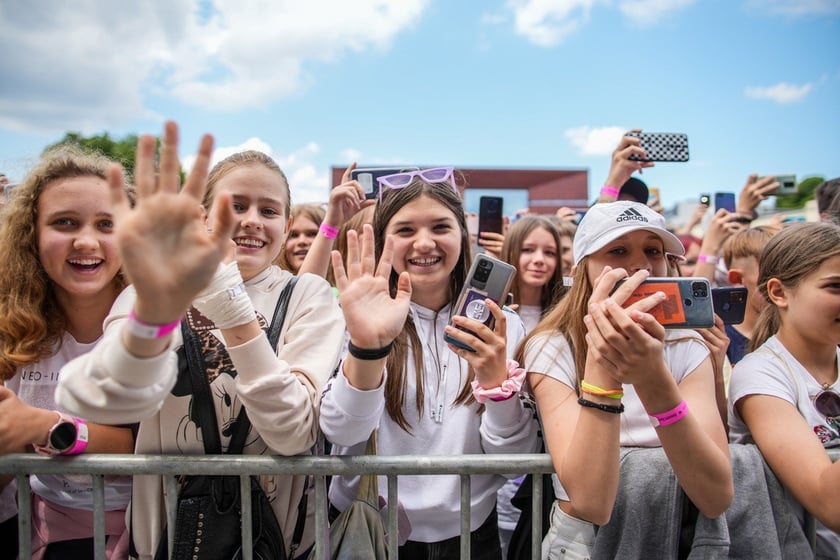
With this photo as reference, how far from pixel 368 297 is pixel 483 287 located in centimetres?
45

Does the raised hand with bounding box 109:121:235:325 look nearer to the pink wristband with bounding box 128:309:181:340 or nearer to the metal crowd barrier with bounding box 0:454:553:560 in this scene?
the pink wristband with bounding box 128:309:181:340

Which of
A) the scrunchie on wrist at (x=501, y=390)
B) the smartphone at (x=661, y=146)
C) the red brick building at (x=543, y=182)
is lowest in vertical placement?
the scrunchie on wrist at (x=501, y=390)

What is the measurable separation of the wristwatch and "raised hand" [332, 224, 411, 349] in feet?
3.18

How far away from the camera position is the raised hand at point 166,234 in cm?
117

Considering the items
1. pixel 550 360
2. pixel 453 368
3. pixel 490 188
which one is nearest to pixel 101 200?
pixel 453 368

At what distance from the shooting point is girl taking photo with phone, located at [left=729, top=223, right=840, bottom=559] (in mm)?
1779

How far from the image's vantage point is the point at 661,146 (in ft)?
12.1

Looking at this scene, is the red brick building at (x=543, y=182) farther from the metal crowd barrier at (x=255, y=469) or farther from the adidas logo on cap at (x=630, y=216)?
the metal crowd barrier at (x=255, y=469)

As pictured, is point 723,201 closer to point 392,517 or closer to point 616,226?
point 616,226

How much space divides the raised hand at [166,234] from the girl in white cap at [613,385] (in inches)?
42.0

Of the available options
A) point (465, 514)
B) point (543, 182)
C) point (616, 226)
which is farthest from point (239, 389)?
point (543, 182)

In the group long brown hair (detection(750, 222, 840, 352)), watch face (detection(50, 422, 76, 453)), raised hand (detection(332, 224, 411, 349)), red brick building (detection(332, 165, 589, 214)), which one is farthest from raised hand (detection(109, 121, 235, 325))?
red brick building (detection(332, 165, 589, 214))

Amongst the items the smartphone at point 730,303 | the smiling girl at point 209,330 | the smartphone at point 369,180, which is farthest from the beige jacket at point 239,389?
the smartphone at point 730,303

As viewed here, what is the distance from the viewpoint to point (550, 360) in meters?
1.93
